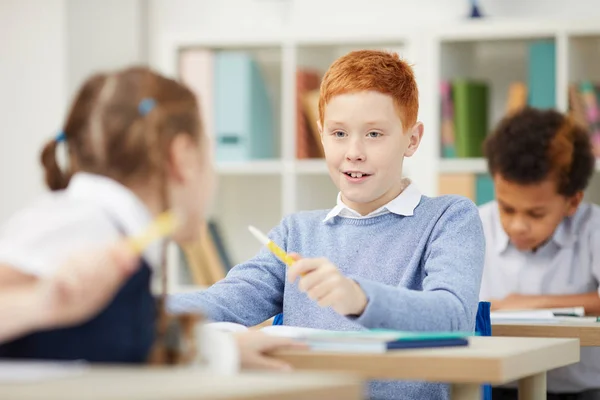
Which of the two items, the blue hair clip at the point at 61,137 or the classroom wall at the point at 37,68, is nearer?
the blue hair clip at the point at 61,137

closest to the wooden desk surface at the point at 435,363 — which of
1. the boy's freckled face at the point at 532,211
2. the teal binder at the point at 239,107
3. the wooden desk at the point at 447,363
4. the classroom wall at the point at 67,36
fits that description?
the wooden desk at the point at 447,363

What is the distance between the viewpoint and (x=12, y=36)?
4.41m

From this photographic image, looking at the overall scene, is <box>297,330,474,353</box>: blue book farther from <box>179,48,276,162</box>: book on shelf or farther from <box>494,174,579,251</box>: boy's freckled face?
<box>179,48,276,162</box>: book on shelf

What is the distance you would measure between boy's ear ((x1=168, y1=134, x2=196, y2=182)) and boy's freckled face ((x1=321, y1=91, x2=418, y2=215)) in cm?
73

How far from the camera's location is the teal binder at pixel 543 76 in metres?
3.76

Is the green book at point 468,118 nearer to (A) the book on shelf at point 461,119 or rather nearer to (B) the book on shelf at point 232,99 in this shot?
(A) the book on shelf at point 461,119

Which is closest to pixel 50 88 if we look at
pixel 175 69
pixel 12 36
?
pixel 12 36

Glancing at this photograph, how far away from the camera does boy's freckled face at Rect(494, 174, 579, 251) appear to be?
2.81 m

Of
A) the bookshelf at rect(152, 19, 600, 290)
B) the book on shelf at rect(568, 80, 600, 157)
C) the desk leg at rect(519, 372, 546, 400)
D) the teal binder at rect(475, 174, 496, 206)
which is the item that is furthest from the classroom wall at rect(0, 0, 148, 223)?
the desk leg at rect(519, 372, 546, 400)

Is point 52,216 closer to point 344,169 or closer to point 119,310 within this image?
point 119,310

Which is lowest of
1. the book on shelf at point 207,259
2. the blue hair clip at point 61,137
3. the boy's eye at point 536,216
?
the book on shelf at point 207,259

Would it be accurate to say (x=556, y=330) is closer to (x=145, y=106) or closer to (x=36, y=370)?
(x=145, y=106)

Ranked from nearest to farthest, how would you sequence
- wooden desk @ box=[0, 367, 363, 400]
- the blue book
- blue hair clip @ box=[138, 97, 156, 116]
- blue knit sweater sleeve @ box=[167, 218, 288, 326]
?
wooden desk @ box=[0, 367, 363, 400] < blue hair clip @ box=[138, 97, 156, 116] < the blue book < blue knit sweater sleeve @ box=[167, 218, 288, 326]

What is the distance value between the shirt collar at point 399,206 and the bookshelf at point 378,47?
5.75ft
